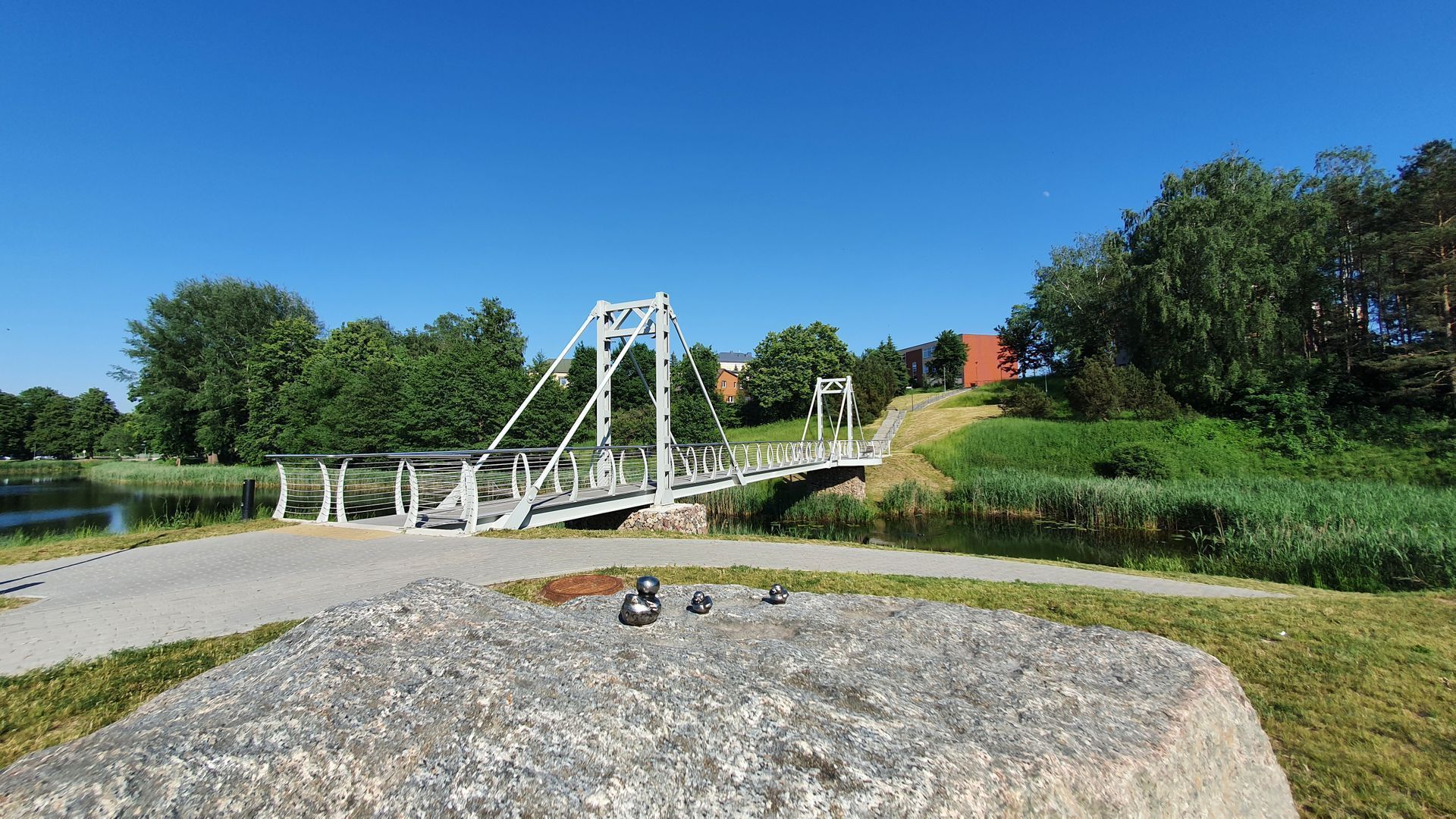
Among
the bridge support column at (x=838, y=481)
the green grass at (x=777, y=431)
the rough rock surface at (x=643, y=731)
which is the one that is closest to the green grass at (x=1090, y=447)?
the bridge support column at (x=838, y=481)

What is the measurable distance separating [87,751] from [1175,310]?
36.0 m

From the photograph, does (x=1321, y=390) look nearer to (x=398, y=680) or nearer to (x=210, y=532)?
(x=398, y=680)

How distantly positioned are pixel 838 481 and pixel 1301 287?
970 inches

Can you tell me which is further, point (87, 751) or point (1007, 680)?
point (1007, 680)

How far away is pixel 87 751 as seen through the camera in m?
1.68

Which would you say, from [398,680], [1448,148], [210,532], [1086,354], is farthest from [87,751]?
[1086,354]

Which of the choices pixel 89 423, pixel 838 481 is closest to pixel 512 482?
pixel 838 481

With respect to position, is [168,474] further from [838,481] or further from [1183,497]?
[1183,497]

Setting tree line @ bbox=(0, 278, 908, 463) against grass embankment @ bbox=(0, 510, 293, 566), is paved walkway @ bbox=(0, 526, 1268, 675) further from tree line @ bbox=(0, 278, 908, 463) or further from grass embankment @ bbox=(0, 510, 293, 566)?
tree line @ bbox=(0, 278, 908, 463)

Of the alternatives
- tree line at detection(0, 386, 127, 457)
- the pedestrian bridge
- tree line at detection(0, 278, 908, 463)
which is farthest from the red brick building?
tree line at detection(0, 386, 127, 457)

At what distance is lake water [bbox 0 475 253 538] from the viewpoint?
57.3 ft

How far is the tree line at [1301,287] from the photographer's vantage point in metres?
23.0

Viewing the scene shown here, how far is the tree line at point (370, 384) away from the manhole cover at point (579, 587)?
60.6 ft

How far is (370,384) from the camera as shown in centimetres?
3219
